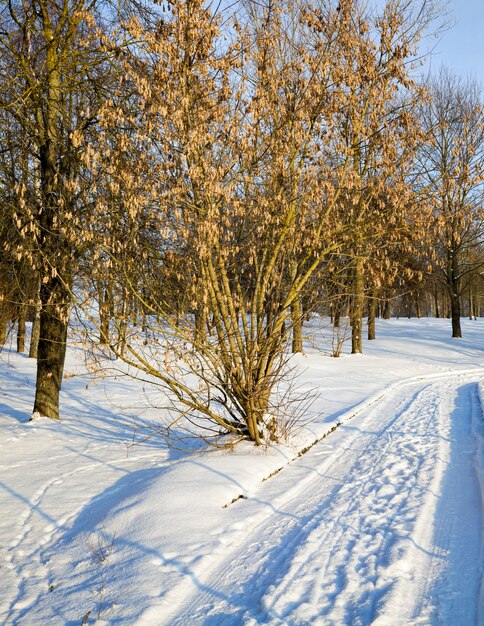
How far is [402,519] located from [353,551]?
0.82 meters

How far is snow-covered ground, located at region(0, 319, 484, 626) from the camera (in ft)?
11.5

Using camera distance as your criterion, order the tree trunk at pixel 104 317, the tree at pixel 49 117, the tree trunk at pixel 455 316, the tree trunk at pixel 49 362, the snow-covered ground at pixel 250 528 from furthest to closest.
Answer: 1. the tree trunk at pixel 455 316
2. the tree trunk at pixel 49 362
3. the tree at pixel 49 117
4. the tree trunk at pixel 104 317
5. the snow-covered ground at pixel 250 528

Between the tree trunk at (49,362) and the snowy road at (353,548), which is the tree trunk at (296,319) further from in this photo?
the tree trunk at (49,362)

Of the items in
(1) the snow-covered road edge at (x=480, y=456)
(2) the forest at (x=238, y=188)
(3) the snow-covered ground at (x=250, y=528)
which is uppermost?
(2) the forest at (x=238, y=188)

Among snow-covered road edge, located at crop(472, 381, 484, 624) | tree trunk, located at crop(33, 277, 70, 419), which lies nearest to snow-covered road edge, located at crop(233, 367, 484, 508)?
snow-covered road edge, located at crop(472, 381, 484, 624)

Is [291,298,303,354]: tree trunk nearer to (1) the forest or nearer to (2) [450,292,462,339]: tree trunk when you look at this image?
(1) the forest

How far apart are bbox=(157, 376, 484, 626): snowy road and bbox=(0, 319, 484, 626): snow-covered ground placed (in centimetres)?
1

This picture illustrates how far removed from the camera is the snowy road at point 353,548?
3418 mm

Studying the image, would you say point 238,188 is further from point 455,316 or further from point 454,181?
point 455,316

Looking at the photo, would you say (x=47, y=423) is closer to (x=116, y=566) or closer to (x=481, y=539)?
(x=116, y=566)

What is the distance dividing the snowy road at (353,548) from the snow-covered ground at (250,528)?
15 mm

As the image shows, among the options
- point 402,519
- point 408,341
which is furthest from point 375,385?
point 408,341

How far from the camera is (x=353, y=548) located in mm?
4242

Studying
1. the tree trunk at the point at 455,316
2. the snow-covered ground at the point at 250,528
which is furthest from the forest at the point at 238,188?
the tree trunk at the point at 455,316
